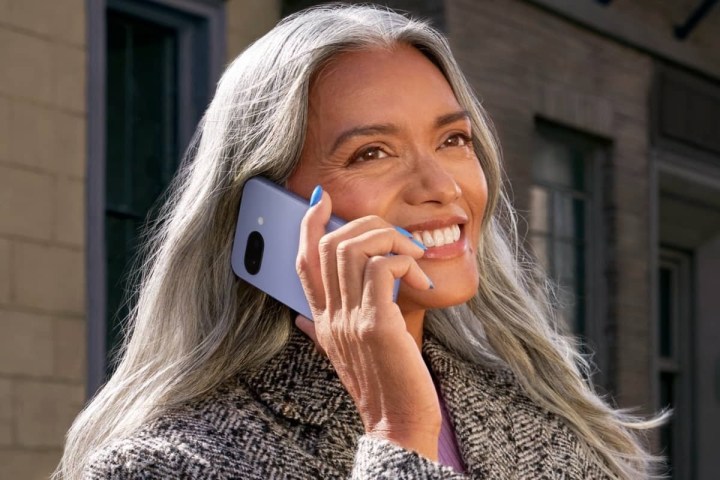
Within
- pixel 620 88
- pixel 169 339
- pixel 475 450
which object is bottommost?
pixel 475 450

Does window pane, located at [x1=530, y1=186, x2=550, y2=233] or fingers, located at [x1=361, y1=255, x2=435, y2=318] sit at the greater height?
window pane, located at [x1=530, y1=186, x2=550, y2=233]

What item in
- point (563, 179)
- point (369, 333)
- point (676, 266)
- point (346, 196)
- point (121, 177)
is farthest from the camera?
point (676, 266)

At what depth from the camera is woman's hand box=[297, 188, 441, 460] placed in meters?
2.11

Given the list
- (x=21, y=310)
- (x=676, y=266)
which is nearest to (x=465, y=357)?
(x=21, y=310)

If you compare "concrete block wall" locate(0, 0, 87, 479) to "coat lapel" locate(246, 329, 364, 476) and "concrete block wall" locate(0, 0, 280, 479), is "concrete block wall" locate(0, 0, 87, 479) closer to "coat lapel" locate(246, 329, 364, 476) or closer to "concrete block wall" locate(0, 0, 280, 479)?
"concrete block wall" locate(0, 0, 280, 479)

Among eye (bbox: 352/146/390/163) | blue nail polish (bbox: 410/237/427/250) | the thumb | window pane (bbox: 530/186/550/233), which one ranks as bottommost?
the thumb

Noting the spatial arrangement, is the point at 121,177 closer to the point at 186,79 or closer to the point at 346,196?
the point at 186,79

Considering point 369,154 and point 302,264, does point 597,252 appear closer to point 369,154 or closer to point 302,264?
point 369,154

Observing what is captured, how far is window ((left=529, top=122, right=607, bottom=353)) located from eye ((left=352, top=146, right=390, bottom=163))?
20.2 ft

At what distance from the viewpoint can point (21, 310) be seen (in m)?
5.67

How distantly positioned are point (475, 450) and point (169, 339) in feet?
1.79

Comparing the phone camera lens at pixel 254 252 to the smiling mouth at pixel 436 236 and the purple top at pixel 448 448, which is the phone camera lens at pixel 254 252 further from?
the purple top at pixel 448 448

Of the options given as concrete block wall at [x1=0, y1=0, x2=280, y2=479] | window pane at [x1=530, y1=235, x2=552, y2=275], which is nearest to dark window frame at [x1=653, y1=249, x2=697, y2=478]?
window pane at [x1=530, y1=235, x2=552, y2=275]

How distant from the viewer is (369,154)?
7.80 ft
